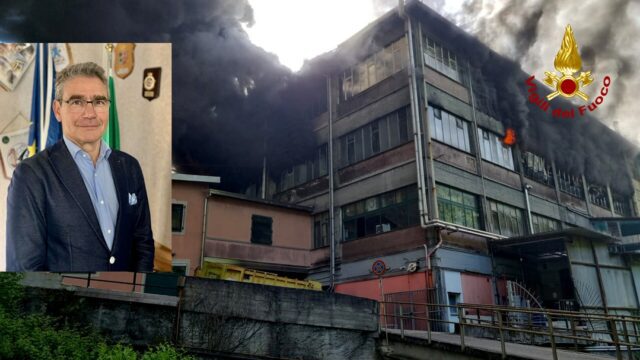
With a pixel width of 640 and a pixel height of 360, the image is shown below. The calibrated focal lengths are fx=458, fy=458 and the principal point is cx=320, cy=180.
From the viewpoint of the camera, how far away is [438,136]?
829 inches

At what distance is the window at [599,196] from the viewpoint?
3247cm

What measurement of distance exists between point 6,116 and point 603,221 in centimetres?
3330

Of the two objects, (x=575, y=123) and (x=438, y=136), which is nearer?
(x=438, y=136)

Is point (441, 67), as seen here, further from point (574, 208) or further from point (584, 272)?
point (574, 208)

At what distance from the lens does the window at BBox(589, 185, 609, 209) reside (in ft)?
107

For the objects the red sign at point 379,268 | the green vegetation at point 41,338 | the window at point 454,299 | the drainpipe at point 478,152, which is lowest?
the green vegetation at point 41,338

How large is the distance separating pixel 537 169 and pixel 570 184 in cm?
480

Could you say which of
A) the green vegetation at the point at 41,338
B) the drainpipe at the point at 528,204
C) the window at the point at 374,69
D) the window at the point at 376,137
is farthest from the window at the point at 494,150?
the green vegetation at the point at 41,338

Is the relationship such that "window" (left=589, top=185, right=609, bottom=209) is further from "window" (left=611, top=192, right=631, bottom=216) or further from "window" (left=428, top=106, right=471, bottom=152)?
"window" (left=428, top=106, right=471, bottom=152)

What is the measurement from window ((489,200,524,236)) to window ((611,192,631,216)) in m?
16.3

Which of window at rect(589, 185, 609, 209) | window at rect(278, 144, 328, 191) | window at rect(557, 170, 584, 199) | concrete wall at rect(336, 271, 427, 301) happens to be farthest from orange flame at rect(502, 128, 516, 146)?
window at rect(589, 185, 609, 209)

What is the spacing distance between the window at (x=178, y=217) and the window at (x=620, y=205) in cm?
3204

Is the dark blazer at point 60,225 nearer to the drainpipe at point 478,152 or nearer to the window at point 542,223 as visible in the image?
the drainpipe at point 478,152

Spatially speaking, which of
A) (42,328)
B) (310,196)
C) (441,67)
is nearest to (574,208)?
(441,67)
